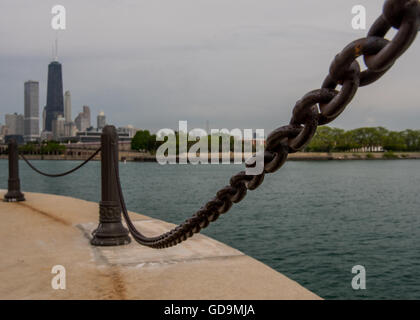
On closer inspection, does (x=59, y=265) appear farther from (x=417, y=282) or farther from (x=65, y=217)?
(x=417, y=282)

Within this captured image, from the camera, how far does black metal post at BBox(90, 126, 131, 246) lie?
17.4 feet

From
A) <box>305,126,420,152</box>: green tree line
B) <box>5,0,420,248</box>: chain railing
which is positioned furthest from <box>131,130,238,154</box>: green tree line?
<box>5,0,420,248</box>: chain railing

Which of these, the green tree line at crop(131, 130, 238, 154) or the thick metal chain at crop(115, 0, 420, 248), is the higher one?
the green tree line at crop(131, 130, 238, 154)

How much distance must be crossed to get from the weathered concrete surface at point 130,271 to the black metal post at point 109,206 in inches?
6.8

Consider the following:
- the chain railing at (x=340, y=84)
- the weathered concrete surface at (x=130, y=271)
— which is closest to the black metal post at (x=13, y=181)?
the weathered concrete surface at (x=130, y=271)

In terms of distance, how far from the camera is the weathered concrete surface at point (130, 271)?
356 centimetres

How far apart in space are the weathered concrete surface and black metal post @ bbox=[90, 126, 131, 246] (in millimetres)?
174

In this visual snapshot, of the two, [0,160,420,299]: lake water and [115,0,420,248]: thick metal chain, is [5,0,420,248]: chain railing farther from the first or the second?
[0,160,420,299]: lake water

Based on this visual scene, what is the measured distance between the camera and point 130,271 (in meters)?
4.17

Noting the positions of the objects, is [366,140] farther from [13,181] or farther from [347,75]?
[347,75]

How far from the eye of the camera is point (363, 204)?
89.4 ft

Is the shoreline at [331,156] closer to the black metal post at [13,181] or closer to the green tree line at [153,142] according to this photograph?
the green tree line at [153,142]

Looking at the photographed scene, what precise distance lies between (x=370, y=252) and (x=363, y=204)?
622 inches
